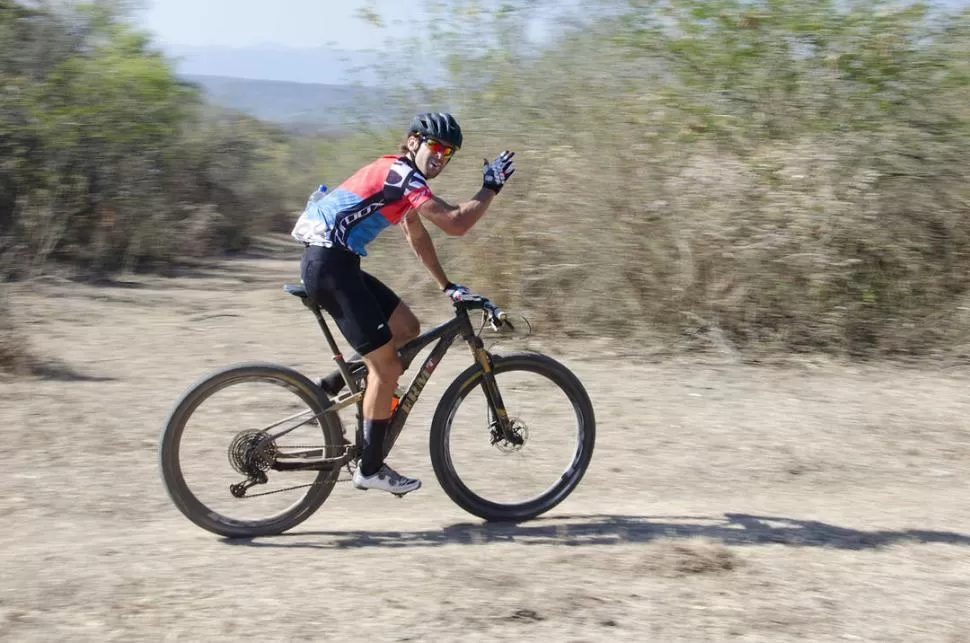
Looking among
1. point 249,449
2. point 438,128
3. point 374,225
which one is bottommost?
point 249,449

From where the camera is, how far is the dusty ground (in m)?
4.52

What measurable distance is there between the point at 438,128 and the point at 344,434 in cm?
157

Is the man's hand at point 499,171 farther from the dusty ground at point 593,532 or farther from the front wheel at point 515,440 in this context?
the dusty ground at point 593,532

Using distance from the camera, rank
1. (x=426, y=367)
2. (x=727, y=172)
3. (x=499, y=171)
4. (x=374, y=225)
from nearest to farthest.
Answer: (x=499, y=171) < (x=374, y=225) < (x=426, y=367) < (x=727, y=172)

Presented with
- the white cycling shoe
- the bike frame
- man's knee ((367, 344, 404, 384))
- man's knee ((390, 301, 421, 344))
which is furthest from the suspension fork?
the white cycling shoe

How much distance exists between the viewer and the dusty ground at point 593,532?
4523 millimetres

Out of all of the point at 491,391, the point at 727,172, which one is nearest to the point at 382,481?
the point at 491,391

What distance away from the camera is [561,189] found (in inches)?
411

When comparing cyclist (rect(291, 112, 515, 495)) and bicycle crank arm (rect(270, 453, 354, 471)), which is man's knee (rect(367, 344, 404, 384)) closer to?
cyclist (rect(291, 112, 515, 495))

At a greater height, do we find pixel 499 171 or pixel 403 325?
pixel 499 171

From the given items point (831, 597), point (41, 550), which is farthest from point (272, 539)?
point (831, 597)

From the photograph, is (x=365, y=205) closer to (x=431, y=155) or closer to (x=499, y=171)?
(x=431, y=155)

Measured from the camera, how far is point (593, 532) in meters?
5.74

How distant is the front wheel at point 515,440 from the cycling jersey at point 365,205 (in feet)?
2.86
